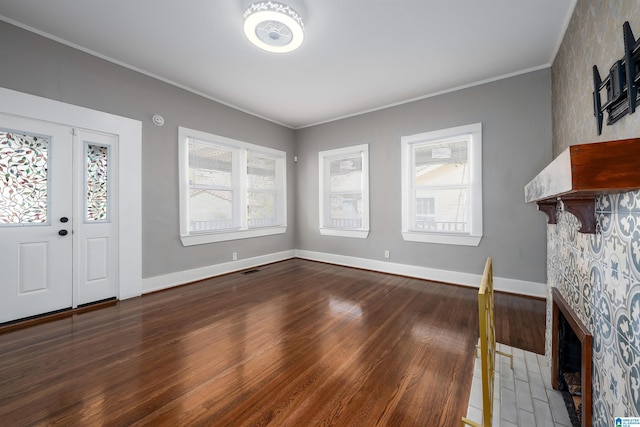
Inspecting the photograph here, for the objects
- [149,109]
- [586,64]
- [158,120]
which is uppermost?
[149,109]

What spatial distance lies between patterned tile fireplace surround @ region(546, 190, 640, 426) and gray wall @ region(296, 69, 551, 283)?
Answer: 2.42 metres

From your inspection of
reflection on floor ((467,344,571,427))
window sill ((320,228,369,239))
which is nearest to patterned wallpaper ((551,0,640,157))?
reflection on floor ((467,344,571,427))

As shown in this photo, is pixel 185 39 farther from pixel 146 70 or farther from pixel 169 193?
pixel 169 193

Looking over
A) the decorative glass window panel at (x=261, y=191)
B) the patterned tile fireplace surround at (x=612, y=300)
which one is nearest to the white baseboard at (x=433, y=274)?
the decorative glass window panel at (x=261, y=191)

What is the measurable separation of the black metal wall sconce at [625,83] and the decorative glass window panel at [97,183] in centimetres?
456

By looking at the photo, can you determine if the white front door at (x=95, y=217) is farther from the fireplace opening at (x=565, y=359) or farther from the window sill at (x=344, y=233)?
the fireplace opening at (x=565, y=359)

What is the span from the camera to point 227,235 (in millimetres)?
4379

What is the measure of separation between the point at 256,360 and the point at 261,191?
11.7 feet

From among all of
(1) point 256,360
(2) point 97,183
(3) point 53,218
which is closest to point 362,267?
(1) point 256,360

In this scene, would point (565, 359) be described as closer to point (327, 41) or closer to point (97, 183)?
point (327, 41)

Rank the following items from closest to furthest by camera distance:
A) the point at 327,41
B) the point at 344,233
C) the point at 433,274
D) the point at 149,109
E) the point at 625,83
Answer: the point at 625,83 → the point at 327,41 → the point at 149,109 → the point at 433,274 → the point at 344,233

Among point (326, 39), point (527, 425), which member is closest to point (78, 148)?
point (326, 39)

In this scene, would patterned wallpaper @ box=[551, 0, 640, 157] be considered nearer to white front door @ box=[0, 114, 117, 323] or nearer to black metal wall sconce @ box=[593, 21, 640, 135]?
black metal wall sconce @ box=[593, 21, 640, 135]

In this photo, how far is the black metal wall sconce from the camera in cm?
115
